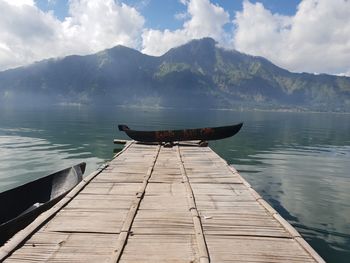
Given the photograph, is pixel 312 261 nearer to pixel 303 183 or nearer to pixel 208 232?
pixel 208 232

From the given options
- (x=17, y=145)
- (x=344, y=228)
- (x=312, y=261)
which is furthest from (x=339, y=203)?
(x=17, y=145)

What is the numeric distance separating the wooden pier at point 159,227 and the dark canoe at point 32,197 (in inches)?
49.0

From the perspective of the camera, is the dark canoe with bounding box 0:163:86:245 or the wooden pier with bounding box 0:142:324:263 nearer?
the wooden pier with bounding box 0:142:324:263

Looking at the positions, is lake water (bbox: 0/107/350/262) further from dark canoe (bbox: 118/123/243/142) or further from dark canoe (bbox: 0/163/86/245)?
dark canoe (bbox: 0/163/86/245)

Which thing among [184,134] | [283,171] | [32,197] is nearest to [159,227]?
[32,197]

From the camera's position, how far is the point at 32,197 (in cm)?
1381

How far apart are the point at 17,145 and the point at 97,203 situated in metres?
27.0

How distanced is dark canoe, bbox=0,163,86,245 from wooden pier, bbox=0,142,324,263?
124 centimetres

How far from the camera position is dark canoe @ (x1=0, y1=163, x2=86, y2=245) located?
9.71 m

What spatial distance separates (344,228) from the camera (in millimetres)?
12898

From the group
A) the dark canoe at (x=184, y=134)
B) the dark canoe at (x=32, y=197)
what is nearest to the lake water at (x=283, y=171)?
the dark canoe at (x=184, y=134)

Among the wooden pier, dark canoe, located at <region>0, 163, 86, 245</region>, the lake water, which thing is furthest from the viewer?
the lake water

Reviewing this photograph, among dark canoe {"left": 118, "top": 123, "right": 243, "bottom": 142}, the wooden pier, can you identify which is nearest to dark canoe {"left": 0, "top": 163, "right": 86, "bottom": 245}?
the wooden pier

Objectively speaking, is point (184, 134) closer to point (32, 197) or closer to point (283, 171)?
point (283, 171)
